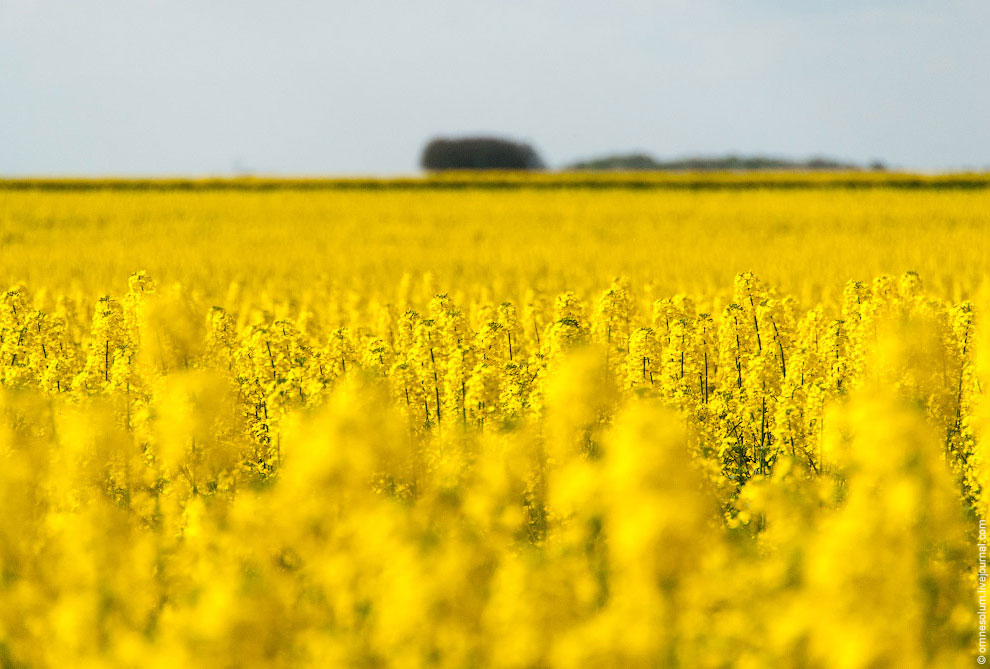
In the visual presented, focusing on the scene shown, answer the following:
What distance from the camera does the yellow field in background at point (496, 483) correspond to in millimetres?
3164

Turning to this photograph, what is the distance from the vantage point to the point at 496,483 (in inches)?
174

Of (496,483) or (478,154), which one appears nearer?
(496,483)

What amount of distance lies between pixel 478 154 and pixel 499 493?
56.4m

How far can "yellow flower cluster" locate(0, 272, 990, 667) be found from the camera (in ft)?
10.3

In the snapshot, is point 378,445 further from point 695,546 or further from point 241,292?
point 241,292

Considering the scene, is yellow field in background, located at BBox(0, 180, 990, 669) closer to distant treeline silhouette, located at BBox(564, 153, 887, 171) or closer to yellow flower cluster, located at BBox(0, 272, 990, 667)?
yellow flower cluster, located at BBox(0, 272, 990, 667)

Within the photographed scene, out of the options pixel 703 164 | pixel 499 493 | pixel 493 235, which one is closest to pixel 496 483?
pixel 499 493

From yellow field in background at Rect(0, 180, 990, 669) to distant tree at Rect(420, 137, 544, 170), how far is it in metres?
49.6

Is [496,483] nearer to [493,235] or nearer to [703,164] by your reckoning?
[493,235]

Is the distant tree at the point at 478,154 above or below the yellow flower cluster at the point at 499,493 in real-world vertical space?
above

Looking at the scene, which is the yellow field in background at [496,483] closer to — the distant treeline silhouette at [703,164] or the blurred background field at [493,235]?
the blurred background field at [493,235]

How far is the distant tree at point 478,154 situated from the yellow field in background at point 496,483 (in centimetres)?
4961

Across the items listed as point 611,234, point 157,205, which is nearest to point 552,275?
point 611,234

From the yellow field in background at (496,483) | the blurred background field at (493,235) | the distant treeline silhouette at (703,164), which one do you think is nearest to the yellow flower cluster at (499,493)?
the yellow field in background at (496,483)
